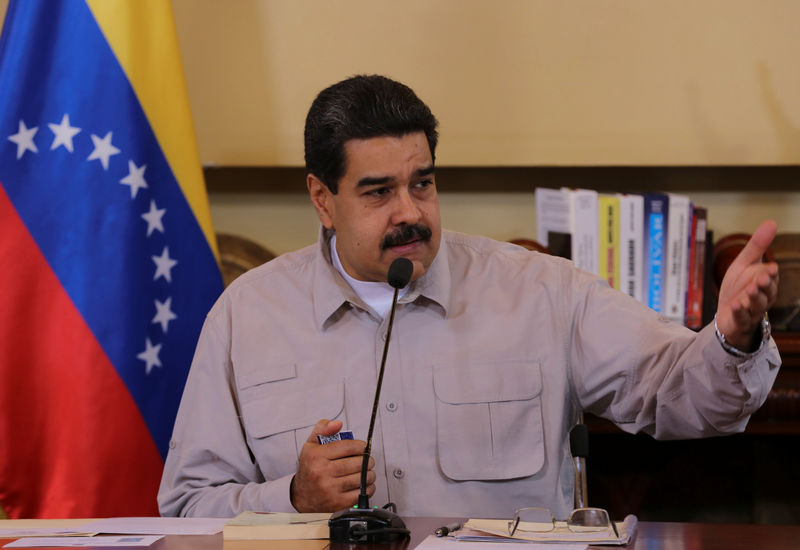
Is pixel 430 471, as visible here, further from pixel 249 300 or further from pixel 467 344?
pixel 249 300

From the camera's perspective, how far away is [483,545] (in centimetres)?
120

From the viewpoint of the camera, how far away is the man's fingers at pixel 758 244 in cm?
128

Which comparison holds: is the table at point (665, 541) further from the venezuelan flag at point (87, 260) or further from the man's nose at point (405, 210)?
the venezuelan flag at point (87, 260)

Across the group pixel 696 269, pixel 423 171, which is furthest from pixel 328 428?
pixel 696 269

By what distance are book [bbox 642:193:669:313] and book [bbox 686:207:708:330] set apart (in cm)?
7

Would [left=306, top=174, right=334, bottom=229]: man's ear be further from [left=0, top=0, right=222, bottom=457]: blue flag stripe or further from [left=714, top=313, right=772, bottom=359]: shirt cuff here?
[left=714, top=313, right=772, bottom=359]: shirt cuff

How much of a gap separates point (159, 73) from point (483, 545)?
1565 mm

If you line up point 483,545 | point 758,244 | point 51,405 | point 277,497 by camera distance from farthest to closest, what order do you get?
point 51,405 < point 277,497 < point 758,244 < point 483,545

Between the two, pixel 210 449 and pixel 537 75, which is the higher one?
pixel 537 75

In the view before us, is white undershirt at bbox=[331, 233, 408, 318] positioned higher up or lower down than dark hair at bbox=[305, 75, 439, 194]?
lower down

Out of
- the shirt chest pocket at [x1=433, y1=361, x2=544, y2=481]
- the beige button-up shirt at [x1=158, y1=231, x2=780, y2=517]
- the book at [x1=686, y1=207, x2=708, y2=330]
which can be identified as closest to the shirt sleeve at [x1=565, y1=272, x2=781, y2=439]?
the beige button-up shirt at [x1=158, y1=231, x2=780, y2=517]

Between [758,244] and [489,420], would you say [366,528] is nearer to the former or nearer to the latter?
[489,420]

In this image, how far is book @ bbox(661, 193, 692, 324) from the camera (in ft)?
7.77

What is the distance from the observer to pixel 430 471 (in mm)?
1750
